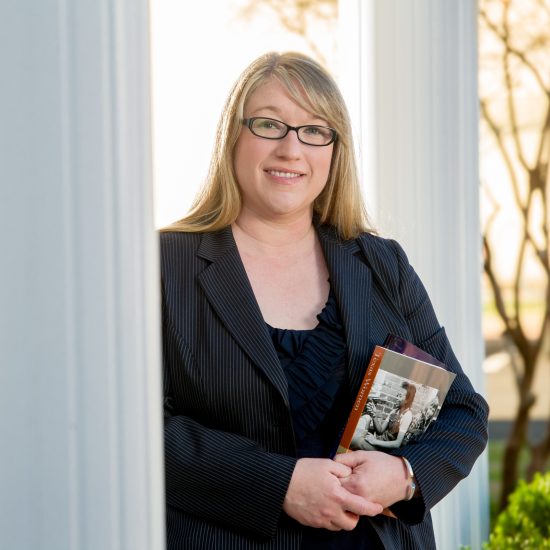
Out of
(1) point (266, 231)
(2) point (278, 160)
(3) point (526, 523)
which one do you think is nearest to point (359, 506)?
(1) point (266, 231)

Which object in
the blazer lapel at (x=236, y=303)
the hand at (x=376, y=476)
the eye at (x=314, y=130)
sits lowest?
the hand at (x=376, y=476)

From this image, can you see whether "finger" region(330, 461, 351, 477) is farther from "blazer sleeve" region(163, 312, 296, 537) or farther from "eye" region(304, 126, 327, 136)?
"eye" region(304, 126, 327, 136)

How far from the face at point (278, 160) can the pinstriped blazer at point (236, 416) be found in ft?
0.49

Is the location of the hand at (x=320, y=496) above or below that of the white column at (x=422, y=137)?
below

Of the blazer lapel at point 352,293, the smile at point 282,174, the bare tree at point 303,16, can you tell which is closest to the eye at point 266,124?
the smile at point 282,174

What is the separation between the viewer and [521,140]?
5.85 m

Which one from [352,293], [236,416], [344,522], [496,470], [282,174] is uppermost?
[282,174]

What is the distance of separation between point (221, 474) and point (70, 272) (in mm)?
783

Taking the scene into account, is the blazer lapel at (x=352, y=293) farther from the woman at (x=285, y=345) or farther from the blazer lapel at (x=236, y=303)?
the blazer lapel at (x=236, y=303)

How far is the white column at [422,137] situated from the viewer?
11.0 ft

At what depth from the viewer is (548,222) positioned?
5.77m

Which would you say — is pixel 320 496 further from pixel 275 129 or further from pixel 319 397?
pixel 275 129

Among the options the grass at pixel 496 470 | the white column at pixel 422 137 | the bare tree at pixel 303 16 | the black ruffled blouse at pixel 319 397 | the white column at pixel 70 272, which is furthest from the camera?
the grass at pixel 496 470

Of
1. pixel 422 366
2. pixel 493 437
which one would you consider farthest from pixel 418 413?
pixel 493 437
